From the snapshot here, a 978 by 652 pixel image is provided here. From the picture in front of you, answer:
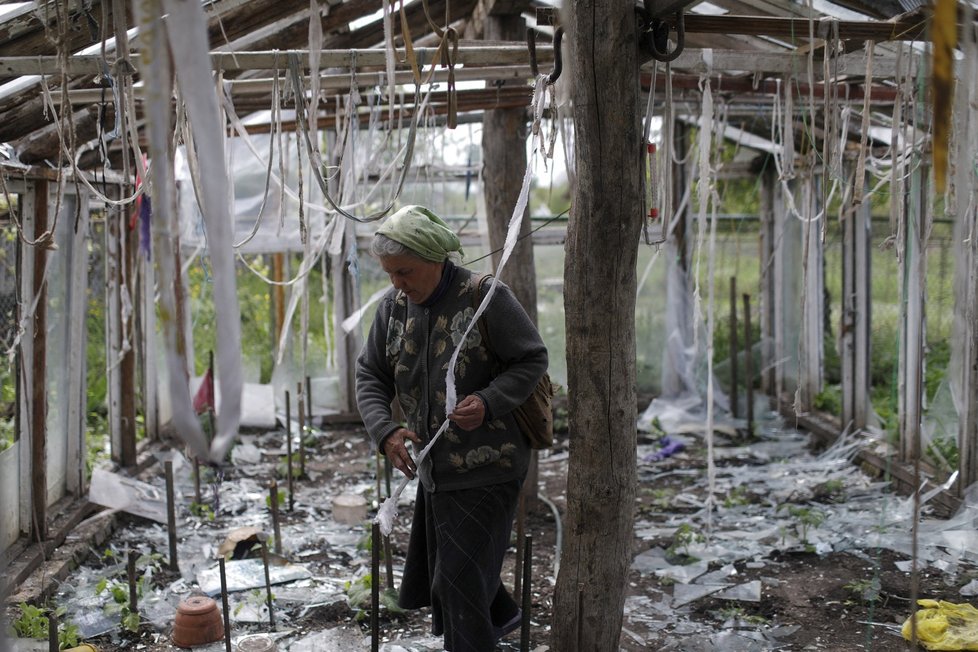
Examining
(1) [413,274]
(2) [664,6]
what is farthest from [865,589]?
(2) [664,6]

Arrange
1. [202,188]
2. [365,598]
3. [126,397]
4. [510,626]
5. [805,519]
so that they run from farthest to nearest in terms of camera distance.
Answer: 1. [126,397]
2. [805,519]
3. [365,598]
4. [510,626]
5. [202,188]

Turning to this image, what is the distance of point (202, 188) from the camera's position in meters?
1.36

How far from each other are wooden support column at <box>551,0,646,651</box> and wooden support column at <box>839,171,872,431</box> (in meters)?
5.22

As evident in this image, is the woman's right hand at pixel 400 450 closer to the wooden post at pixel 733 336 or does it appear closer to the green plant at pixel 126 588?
the green plant at pixel 126 588

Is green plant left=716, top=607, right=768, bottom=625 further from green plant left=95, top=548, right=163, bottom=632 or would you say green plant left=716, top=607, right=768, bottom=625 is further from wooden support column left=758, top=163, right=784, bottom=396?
wooden support column left=758, top=163, right=784, bottom=396

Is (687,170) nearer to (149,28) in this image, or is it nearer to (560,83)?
(560,83)

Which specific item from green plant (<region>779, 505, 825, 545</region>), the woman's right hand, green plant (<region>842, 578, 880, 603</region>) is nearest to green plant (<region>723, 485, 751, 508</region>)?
green plant (<region>779, 505, 825, 545</region>)

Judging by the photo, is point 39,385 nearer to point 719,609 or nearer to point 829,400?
point 719,609

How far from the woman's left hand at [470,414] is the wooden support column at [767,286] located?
23.8 feet

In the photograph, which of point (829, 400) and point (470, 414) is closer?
point (470, 414)

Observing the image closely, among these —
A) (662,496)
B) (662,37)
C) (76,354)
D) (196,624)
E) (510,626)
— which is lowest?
(662,496)

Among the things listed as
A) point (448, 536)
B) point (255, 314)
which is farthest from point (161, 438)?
point (448, 536)

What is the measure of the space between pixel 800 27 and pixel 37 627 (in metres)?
3.94

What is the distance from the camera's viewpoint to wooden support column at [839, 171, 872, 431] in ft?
24.3
